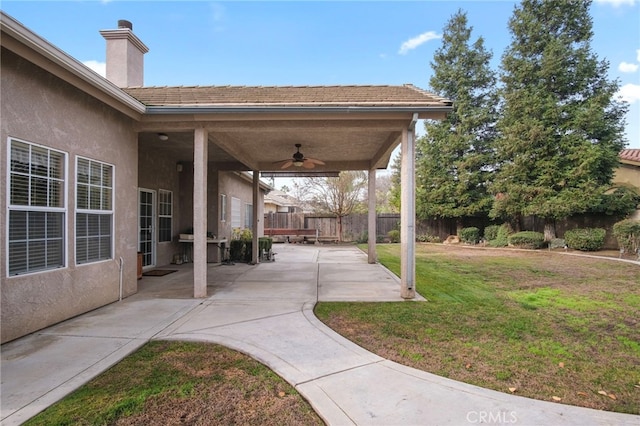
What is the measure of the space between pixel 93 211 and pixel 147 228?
3.79m

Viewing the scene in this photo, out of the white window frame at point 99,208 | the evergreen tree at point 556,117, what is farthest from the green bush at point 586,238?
the white window frame at point 99,208

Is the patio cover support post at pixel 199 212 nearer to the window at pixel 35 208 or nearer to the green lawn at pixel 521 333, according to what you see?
the window at pixel 35 208

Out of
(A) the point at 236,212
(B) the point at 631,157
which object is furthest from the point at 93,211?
(B) the point at 631,157

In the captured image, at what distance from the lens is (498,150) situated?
17031 mm

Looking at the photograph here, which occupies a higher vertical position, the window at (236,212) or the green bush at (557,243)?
the window at (236,212)

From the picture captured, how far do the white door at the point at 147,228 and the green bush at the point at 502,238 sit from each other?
15464mm

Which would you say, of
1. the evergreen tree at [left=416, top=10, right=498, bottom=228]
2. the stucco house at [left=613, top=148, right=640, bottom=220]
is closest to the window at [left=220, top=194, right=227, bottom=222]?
the evergreen tree at [left=416, top=10, right=498, bottom=228]

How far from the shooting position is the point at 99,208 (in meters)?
5.43

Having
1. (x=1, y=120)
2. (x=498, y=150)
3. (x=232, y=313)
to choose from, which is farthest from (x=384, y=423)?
(x=498, y=150)

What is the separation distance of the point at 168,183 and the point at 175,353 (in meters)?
7.37

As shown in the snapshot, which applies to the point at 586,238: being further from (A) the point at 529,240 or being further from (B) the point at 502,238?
(B) the point at 502,238

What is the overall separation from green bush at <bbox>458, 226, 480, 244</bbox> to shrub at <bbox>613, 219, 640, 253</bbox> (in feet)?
20.2

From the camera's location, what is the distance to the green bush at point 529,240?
15023 millimetres

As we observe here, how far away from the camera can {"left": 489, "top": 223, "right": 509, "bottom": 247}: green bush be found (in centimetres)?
1639
